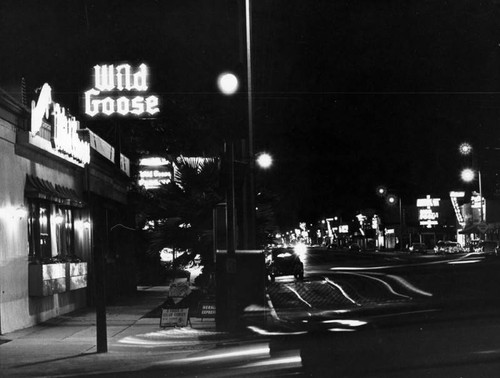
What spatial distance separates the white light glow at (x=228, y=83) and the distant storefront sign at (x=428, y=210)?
75.0m

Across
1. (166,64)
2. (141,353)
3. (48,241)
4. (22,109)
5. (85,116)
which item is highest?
(166,64)

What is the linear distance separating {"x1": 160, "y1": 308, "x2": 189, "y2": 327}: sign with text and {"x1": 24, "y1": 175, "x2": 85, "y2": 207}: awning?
402 centimetres

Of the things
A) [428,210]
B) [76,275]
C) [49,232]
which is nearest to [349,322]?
[49,232]

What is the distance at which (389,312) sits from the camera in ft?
52.5

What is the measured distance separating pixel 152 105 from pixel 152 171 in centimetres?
278

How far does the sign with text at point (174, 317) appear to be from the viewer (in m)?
15.7

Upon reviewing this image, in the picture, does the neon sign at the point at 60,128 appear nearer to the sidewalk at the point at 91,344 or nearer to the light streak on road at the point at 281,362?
the sidewalk at the point at 91,344

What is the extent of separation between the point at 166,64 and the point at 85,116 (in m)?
6.05

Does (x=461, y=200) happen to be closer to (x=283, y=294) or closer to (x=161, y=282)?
(x=161, y=282)

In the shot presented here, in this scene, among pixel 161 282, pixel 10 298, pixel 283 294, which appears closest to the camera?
pixel 10 298

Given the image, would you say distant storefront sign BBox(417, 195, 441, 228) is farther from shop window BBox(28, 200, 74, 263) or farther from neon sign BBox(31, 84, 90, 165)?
neon sign BBox(31, 84, 90, 165)

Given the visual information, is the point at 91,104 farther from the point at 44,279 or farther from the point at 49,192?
the point at 44,279

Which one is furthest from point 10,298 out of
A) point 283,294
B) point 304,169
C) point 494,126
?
point 494,126

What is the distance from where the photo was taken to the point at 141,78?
90.4ft
